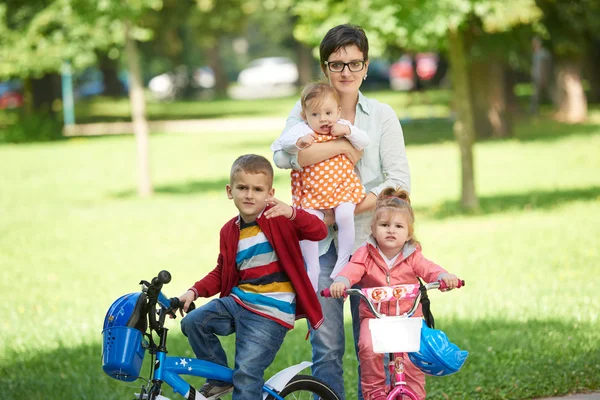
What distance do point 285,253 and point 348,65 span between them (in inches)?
39.0

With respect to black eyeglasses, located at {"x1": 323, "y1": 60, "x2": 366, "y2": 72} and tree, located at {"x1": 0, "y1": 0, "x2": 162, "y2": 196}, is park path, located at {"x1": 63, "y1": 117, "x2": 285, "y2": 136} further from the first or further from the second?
black eyeglasses, located at {"x1": 323, "y1": 60, "x2": 366, "y2": 72}

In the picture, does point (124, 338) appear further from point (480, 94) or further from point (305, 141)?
point (480, 94)

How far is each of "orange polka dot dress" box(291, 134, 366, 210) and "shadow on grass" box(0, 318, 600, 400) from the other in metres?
2.06

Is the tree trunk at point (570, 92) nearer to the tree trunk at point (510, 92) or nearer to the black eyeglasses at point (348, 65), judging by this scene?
the tree trunk at point (510, 92)

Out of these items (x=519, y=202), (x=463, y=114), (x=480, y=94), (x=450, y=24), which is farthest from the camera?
(x=480, y=94)

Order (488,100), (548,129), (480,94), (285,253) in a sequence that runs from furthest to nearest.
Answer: (548,129) < (488,100) < (480,94) < (285,253)

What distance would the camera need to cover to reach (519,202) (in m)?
15.6

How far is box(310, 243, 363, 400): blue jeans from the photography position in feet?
15.6

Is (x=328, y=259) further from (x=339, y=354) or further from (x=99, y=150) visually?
(x=99, y=150)

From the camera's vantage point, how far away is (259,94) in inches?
2793

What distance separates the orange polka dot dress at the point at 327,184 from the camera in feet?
15.3

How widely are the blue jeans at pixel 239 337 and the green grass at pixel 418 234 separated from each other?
201 cm

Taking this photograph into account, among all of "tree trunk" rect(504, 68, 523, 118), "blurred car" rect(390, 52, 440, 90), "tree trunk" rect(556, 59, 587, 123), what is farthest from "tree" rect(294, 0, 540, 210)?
"blurred car" rect(390, 52, 440, 90)

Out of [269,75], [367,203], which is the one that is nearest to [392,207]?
[367,203]
